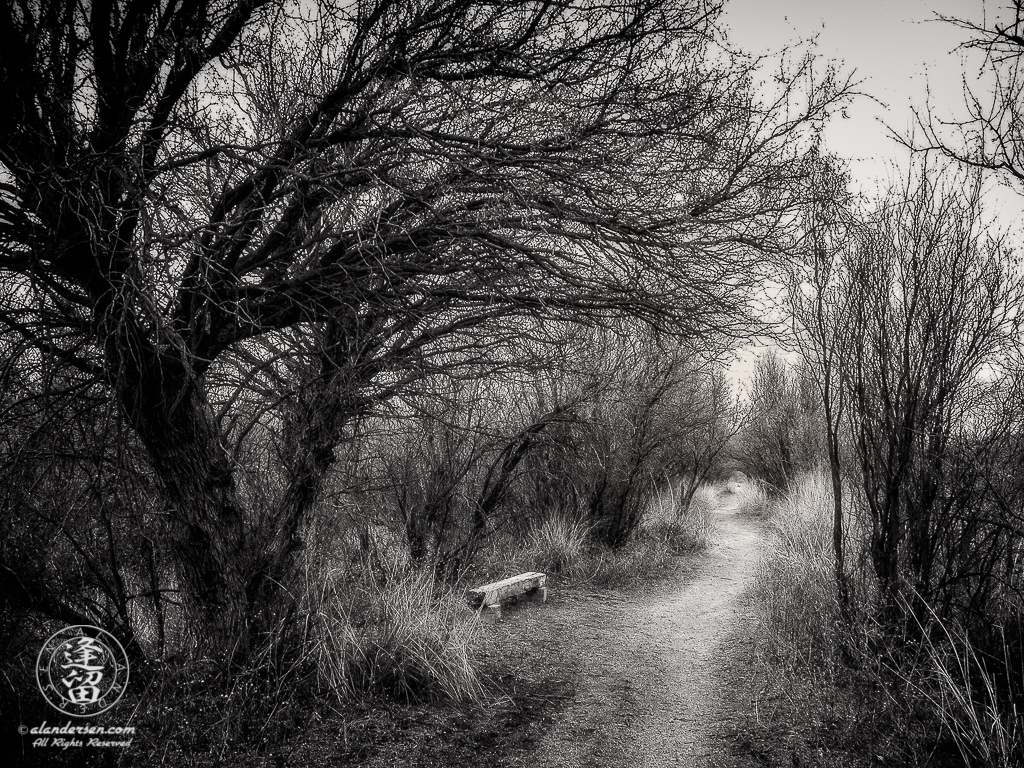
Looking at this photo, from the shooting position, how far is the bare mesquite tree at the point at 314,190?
11.6 ft

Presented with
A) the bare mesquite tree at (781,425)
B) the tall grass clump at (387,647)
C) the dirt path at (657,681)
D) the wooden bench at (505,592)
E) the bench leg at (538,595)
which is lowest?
the dirt path at (657,681)

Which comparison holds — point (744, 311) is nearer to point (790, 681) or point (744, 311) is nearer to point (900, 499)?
point (900, 499)

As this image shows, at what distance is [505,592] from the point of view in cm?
718

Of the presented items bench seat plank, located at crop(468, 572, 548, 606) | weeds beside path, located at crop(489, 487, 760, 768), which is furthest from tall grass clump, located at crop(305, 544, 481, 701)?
bench seat plank, located at crop(468, 572, 548, 606)

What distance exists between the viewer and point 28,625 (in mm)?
4504

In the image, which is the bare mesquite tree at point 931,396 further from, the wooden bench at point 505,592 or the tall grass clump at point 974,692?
the wooden bench at point 505,592

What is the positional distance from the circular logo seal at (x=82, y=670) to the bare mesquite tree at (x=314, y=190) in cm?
44

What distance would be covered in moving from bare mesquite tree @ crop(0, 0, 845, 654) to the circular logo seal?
0.44 m

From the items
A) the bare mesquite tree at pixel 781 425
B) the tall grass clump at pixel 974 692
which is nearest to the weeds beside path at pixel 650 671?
the tall grass clump at pixel 974 692

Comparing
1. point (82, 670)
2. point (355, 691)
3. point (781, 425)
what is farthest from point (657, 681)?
point (781, 425)

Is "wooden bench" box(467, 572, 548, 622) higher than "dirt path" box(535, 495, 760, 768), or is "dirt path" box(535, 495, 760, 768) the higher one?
"wooden bench" box(467, 572, 548, 622)

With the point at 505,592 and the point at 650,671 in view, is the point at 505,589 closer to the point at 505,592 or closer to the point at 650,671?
the point at 505,592

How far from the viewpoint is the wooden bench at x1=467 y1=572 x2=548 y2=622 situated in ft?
22.7

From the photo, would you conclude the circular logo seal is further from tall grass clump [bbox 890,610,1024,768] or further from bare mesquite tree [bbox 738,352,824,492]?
bare mesquite tree [bbox 738,352,824,492]
